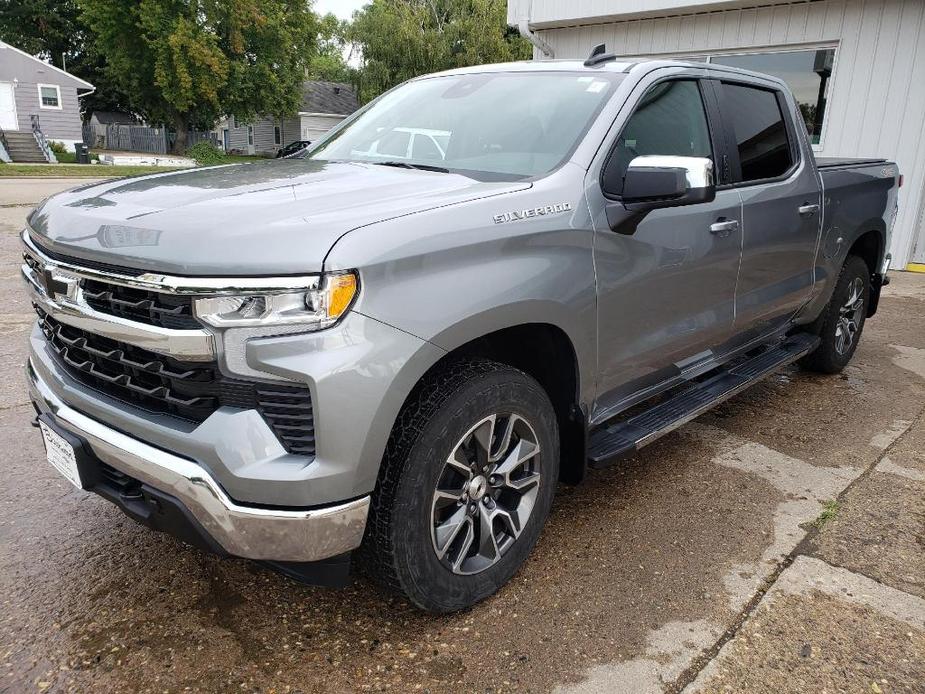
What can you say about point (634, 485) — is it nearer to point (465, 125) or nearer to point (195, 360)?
point (465, 125)

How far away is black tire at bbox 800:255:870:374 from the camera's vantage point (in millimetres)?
4820

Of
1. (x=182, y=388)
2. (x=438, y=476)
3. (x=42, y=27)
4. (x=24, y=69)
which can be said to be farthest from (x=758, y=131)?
(x=42, y=27)

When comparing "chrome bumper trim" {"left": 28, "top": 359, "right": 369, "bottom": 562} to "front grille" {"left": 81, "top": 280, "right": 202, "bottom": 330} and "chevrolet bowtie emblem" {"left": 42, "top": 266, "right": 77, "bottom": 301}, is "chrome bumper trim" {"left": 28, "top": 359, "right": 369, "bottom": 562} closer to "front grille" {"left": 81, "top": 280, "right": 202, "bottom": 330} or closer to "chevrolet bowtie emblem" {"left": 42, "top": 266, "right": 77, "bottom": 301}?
"front grille" {"left": 81, "top": 280, "right": 202, "bottom": 330}

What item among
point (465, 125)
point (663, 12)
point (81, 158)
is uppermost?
point (663, 12)

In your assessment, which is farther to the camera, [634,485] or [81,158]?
[81,158]

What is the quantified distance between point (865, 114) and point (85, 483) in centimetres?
944

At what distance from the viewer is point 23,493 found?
325 cm

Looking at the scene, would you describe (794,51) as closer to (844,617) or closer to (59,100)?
(844,617)

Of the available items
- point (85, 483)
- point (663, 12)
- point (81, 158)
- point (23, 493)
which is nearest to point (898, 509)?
point (85, 483)

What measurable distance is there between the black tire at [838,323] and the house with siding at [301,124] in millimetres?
40290

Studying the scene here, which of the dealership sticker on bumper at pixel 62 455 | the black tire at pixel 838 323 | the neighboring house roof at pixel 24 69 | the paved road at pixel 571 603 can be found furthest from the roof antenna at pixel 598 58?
the neighboring house roof at pixel 24 69

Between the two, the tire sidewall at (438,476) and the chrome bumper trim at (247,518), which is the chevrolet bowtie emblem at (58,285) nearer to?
the chrome bumper trim at (247,518)

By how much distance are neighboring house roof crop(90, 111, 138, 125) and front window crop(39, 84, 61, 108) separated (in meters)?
13.3

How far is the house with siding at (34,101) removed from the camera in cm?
3309
